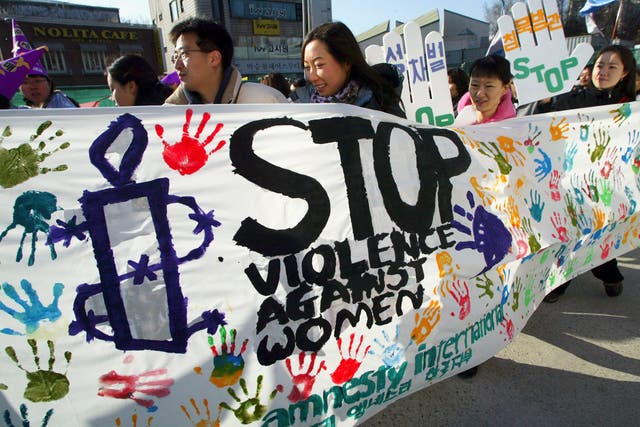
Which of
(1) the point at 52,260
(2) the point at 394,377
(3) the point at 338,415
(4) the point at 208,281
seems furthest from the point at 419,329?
(1) the point at 52,260

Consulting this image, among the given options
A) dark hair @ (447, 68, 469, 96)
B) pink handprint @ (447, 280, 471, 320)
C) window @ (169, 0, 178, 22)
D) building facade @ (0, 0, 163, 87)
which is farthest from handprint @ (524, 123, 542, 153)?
window @ (169, 0, 178, 22)

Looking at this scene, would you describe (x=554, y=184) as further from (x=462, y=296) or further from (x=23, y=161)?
(x=23, y=161)

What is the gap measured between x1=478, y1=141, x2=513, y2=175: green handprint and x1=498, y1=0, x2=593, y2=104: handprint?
1716 millimetres

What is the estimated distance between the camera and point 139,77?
2.25 metres

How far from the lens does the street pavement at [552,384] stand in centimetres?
184

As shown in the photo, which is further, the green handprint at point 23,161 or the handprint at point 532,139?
the handprint at point 532,139

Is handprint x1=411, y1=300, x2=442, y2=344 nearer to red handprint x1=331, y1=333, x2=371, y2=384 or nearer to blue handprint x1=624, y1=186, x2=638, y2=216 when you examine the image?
red handprint x1=331, y1=333, x2=371, y2=384

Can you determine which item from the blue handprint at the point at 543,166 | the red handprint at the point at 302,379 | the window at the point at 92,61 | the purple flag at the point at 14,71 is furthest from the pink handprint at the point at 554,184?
the window at the point at 92,61

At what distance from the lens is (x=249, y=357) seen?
4.30 feet

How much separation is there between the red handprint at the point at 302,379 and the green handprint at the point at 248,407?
3.1 inches

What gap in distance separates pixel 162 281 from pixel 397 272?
88 centimetres

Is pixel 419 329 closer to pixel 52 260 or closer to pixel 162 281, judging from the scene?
pixel 162 281

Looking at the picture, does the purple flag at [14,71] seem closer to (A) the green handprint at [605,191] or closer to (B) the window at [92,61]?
(A) the green handprint at [605,191]

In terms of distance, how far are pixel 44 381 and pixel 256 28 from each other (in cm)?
3408
